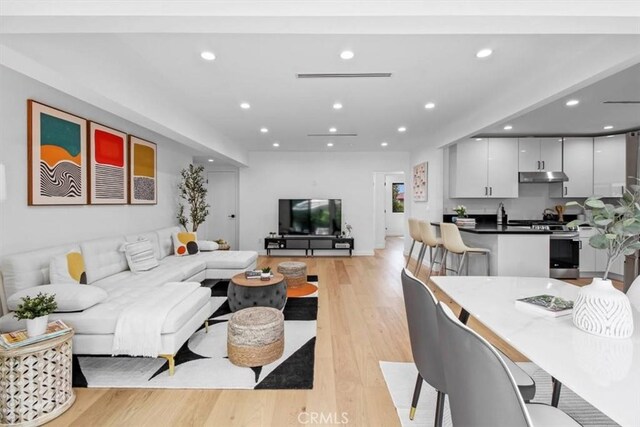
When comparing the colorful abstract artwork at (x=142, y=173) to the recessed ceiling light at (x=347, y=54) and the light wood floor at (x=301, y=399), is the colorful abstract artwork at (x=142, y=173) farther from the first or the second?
the recessed ceiling light at (x=347, y=54)

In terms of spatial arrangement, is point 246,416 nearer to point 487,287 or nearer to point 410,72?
point 487,287

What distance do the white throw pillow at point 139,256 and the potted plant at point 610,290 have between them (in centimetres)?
404

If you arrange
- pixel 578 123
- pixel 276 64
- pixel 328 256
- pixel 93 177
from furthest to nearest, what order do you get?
pixel 328 256 < pixel 578 123 < pixel 93 177 < pixel 276 64

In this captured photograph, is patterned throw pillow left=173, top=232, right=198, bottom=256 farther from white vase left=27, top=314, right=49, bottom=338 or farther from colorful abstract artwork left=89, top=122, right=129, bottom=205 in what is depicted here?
white vase left=27, top=314, right=49, bottom=338

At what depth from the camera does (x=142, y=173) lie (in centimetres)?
450

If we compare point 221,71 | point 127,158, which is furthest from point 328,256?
point 221,71

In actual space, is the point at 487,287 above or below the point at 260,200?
below

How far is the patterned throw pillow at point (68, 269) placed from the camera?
2.55 metres

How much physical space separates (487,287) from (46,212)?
3.85 m

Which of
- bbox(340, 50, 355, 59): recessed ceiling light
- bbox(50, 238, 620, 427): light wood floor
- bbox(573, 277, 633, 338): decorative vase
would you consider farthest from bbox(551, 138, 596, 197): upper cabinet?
bbox(573, 277, 633, 338): decorative vase

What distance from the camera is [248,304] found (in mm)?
3229

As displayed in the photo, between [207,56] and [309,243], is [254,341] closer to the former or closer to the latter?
[207,56]

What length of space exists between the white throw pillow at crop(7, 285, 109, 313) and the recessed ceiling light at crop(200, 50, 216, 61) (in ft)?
6.99

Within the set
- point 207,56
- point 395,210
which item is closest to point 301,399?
point 207,56
